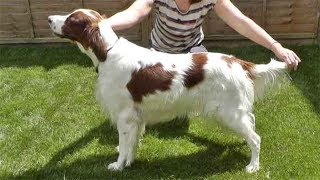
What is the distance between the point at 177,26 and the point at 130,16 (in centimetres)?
56

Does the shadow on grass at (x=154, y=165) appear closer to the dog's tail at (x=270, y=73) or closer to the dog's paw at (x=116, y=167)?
the dog's paw at (x=116, y=167)

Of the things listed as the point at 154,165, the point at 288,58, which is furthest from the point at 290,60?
the point at 154,165

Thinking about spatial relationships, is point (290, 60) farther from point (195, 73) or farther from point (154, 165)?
point (154, 165)

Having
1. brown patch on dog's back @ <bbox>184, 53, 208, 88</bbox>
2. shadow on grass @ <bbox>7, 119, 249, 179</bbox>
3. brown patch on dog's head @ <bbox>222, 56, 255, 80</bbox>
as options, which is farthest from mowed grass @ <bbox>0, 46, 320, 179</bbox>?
brown patch on dog's head @ <bbox>222, 56, 255, 80</bbox>

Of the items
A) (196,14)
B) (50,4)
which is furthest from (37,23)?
(196,14)

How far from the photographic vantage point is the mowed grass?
169 inches

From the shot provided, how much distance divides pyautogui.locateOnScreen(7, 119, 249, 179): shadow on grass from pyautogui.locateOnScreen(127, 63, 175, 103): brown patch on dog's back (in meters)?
0.73

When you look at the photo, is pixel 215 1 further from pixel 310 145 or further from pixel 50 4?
pixel 50 4

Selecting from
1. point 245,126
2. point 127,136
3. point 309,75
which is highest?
point 245,126

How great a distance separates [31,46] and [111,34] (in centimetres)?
429

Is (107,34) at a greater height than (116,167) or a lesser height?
greater

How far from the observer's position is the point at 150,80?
3945 mm

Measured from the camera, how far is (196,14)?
4527mm

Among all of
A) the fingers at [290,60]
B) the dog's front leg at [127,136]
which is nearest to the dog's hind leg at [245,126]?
the fingers at [290,60]
